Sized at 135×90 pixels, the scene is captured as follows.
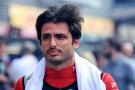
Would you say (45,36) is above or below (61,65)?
above

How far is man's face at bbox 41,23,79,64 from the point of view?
4.12 metres

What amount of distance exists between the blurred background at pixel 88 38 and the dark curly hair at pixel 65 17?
15 centimetres

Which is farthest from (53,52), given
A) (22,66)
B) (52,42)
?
(22,66)

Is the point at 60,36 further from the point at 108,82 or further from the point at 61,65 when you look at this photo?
the point at 108,82

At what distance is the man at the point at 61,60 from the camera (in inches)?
164

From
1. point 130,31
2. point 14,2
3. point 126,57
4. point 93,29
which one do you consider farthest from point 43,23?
point 130,31

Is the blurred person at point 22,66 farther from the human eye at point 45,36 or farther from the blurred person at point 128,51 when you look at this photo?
the human eye at point 45,36

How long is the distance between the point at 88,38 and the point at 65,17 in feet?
59.7

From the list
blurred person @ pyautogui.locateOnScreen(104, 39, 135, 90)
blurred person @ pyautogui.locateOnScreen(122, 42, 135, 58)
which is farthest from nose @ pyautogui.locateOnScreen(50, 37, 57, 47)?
blurred person @ pyautogui.locateOnScreen(122, 42, 135, 58)

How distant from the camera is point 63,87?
4262mm

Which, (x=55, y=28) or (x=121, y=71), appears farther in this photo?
(x=121, y=71)

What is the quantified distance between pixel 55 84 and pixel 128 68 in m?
5.15

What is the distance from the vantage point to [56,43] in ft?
13.6

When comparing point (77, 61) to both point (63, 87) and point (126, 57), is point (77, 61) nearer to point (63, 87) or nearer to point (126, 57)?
point (63, 87)
